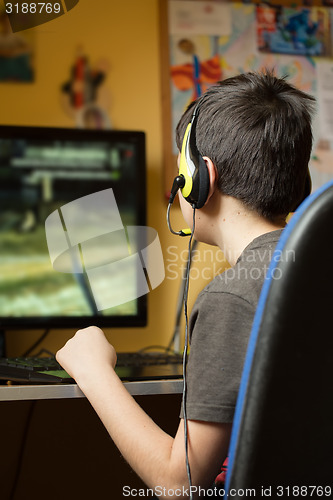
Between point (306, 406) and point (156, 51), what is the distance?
3.84 feet

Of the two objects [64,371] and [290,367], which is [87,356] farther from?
[290,367]

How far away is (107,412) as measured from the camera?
70cm

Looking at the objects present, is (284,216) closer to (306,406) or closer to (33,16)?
(306,406)

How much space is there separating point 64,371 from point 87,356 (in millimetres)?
55

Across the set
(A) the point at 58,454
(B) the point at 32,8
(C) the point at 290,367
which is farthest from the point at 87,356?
A: (B) the point at 32,8

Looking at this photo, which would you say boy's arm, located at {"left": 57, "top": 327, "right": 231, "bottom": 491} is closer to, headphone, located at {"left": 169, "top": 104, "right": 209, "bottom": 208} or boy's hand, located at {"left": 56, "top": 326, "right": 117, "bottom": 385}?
boy's hand, located at {"left": 56, "top": 326, "right": 117, "bottom": 385}

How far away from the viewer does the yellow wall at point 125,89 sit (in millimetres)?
1400

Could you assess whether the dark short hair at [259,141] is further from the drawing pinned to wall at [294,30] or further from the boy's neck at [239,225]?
the drawing pinned to wall at [294,30]

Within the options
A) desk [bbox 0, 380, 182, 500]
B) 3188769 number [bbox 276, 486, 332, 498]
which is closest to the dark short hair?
3188769 number [bbox 276, 486, 332, 498]

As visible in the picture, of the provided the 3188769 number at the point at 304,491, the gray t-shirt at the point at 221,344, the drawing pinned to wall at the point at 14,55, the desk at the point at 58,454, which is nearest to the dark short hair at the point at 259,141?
the gray t-shirt at the point at 221,344

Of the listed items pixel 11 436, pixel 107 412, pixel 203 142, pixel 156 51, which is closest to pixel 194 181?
pixel 203 142

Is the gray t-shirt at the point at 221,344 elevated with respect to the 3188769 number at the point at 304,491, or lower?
elevated

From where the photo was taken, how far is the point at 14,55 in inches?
54.6

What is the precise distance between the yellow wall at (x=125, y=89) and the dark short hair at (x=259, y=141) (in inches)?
21.9
